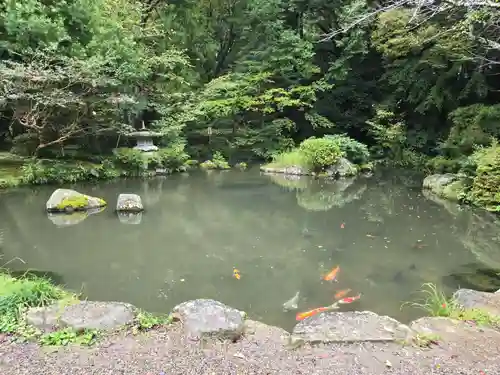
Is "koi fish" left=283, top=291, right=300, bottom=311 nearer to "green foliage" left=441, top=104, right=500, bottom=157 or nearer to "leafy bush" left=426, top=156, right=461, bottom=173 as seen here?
"green foliage" left=441, top=104, right=500, bottom=157

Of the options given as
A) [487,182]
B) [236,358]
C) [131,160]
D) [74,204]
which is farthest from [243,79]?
[236,358]

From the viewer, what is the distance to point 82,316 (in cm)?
322

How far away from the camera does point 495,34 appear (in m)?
9.47

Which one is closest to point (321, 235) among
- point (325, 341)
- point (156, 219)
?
point (156, 219)

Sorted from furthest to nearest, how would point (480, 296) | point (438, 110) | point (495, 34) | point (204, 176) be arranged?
1. point (438, 110)
2. point (204, 176)
3. point (495, 34)
4. point (480, 296)

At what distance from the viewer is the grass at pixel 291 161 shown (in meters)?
13.1

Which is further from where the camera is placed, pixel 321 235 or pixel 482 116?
pixel 482 116

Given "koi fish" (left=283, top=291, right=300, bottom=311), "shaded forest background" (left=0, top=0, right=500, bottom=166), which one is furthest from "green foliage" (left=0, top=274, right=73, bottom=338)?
"shaded forest background" (left=0, top=0, right=500, bottom=166)

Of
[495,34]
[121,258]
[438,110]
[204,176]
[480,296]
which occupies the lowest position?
[204,176]

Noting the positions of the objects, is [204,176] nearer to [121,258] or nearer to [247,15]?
[121,258]

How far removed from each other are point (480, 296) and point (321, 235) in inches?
122

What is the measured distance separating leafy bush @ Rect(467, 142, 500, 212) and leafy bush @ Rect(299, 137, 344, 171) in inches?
179

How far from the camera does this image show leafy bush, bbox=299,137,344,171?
12.8 metres

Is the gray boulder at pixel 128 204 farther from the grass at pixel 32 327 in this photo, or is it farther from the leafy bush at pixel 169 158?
the leafy bush at pixel 169 158
